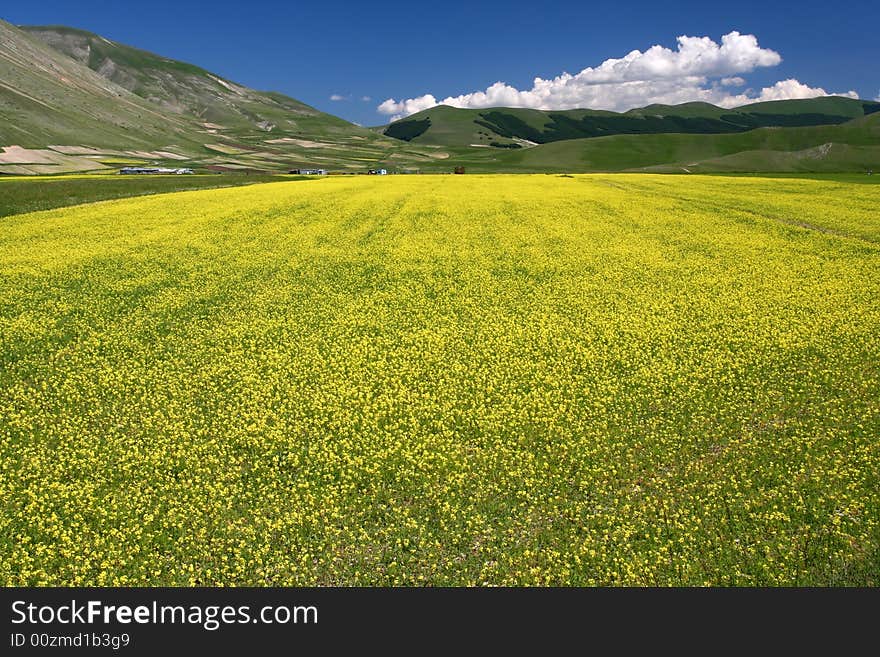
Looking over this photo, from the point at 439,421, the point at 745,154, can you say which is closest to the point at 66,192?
the point at 439,421

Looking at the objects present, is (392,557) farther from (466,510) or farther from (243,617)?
(243,617)

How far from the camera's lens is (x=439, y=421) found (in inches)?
495

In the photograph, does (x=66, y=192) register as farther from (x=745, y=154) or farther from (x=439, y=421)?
(x=745, y=154)

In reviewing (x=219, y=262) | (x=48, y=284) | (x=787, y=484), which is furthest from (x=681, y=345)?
(x=48, y=284)

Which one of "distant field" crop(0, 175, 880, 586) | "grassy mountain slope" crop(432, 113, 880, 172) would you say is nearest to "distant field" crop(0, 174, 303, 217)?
"distant field" crop(0, 175, 880, 586)

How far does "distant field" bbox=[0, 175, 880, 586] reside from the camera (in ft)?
29.0

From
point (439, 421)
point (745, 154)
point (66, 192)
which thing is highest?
point (745, 154)

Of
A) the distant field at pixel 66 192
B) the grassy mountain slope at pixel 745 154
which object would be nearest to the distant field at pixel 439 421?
the distant field at pixel 66 192

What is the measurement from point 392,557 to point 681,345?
12.4m

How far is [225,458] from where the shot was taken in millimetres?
11164

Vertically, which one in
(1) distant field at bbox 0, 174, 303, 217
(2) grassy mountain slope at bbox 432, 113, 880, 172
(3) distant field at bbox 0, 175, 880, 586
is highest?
(2) grassy mountain slope at bbox 432, 113, 880, 172

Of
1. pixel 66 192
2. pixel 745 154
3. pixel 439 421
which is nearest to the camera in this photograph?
pixel 439 421

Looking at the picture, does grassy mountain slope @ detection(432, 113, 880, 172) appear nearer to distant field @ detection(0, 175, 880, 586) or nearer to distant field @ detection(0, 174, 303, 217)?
distant field @ detection(0, 174, 303, 217)

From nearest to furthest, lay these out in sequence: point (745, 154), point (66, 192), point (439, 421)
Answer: point (439, 421)
point (66, 192)
point (745, 154)
